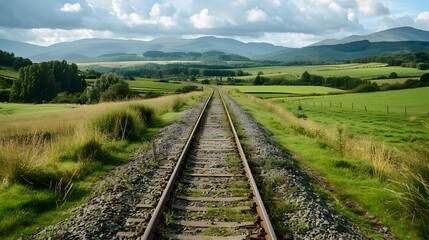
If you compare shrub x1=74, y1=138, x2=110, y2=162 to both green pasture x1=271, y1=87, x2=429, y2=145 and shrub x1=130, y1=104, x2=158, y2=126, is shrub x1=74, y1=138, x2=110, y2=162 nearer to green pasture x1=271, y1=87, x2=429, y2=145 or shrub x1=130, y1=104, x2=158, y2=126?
shrub x1=130, y1=104, x2=158, y2=126

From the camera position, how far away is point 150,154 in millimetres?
11195

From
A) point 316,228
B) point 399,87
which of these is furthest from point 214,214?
point 399,87

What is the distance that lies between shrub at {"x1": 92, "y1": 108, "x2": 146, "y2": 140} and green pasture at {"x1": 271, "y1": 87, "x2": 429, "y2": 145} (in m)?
10.3

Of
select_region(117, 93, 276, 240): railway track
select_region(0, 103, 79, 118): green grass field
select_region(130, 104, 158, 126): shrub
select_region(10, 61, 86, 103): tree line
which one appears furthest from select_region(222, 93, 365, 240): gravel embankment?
select_region(10, 61, 86, 103): tree line

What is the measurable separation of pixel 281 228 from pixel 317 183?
3485 millimetres

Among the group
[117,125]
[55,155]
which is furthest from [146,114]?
[55,155]

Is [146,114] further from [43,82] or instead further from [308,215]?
[43,82]

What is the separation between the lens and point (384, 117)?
39.3 m

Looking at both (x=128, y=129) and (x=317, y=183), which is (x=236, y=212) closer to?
(x=317, y=183)

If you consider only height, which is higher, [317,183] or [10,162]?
[10,162]

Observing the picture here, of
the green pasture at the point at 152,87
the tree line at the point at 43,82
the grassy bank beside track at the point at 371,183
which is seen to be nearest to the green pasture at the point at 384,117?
the grassy bank beside track at the point at 371,183

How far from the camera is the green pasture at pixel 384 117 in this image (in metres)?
26.2

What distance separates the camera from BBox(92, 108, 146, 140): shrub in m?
13.9

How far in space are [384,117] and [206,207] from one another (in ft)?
123
